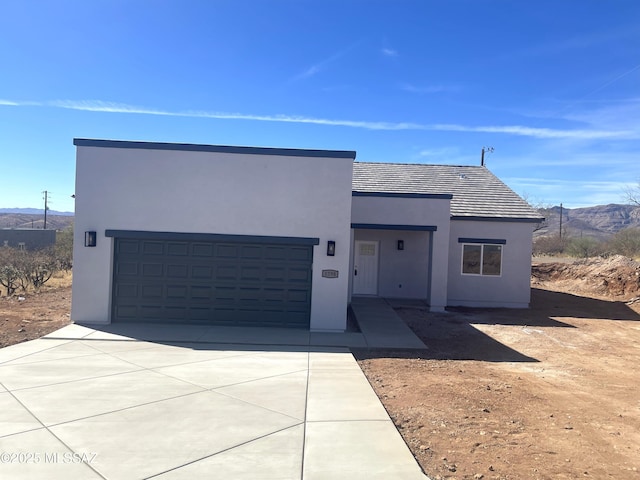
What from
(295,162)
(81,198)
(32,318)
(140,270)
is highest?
(295,162)

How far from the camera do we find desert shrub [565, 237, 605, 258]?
4000cm

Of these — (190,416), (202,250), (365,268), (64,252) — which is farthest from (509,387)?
(64,252)

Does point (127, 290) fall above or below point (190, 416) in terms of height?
above

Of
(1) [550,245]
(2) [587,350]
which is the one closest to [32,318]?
(2) [587,350]

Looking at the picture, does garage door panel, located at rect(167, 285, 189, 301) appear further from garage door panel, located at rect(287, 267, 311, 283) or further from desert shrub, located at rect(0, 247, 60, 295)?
desert shrub, located at rect(0, 247, 60, 295)

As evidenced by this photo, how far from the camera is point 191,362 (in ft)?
27.5

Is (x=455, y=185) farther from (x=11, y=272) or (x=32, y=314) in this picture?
(x=11, y=272)

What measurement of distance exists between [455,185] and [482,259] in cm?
394

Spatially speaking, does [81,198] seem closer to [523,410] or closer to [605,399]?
[523,410]

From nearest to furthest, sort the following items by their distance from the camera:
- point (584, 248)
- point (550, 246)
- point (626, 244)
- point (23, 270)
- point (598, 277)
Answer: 1. point (23, 270)
2. point (598, 277)
3. point (626, 244)
4. point (584, 248)
5. point (550, 246)

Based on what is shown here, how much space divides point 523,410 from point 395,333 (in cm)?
531

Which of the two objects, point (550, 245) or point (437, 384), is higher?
point (550, 245)

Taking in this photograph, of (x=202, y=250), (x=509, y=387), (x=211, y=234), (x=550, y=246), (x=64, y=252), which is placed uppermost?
(x=550, y=246)

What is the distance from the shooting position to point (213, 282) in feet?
38.7
